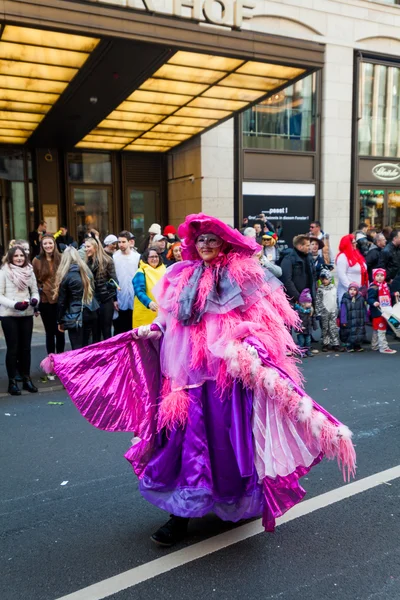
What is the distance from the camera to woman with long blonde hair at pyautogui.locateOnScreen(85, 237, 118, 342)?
716cm

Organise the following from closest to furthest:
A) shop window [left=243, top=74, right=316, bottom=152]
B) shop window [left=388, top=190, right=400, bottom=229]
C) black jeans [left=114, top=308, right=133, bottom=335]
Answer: black jeans [left=114, top=308, right=133, bottom=335] → shop window [left=243, top=74, right=316, bottom=152] → shop window [left=388, top=190, right=400, bottom=229]

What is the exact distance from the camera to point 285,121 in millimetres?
15531

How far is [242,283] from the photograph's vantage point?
3.01 metres

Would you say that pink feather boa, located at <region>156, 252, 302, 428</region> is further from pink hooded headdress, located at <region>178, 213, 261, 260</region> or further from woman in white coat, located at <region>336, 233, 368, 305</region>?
woman in white coat, located at <region>336, 233, 368, 305</region>

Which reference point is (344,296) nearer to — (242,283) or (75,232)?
(242,283)

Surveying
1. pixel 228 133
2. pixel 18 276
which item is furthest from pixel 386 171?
pixel 18 276

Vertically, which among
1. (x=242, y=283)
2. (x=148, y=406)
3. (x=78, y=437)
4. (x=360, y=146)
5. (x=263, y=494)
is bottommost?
(x=78, y=437)

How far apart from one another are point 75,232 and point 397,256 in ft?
31.1

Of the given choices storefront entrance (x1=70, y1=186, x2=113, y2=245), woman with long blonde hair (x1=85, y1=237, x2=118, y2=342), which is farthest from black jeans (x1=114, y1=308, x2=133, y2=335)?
storefront entrance (x1=70, y1=186, x2=113, y2=245)

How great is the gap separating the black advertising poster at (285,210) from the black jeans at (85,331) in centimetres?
873

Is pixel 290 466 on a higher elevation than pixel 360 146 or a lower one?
lower

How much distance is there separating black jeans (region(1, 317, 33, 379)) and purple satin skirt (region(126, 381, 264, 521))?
380cm

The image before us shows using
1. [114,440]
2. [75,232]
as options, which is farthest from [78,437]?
[75,232]

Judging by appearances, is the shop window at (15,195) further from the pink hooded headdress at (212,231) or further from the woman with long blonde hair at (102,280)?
the pink hooded headdress at (212,231)
